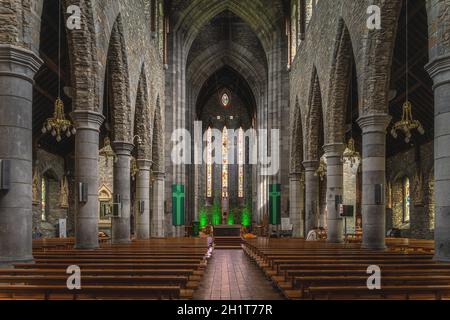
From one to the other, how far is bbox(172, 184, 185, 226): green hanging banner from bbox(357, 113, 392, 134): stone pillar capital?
1824 cm

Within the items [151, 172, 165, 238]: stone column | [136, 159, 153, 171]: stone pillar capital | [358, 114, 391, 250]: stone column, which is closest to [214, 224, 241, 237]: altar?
[151, 172, 165, 238]: stone column

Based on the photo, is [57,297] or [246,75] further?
[246,75]

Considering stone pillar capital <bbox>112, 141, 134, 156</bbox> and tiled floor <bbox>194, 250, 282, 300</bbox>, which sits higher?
stone pillar capital <bbox>112, 141, 134, 156</bbox>

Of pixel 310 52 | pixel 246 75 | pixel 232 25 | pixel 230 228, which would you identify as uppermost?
pixel 232 25

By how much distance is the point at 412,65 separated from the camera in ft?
63.4

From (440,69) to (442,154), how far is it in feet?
5.01

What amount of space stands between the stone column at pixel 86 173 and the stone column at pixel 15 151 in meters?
4.54

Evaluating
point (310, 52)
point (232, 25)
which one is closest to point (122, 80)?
point (310, 52)

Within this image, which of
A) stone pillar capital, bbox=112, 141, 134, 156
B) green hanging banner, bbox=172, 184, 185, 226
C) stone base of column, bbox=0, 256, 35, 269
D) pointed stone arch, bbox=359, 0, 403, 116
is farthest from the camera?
green hanging banner, bbox=172, 184, 185, 226

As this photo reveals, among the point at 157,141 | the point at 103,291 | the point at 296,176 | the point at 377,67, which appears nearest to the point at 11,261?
the point at 103,291

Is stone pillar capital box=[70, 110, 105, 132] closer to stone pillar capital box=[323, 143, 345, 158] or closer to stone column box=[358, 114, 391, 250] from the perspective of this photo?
stone column box=[358, 114, 391, 250]

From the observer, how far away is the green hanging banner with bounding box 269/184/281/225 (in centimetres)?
3122
